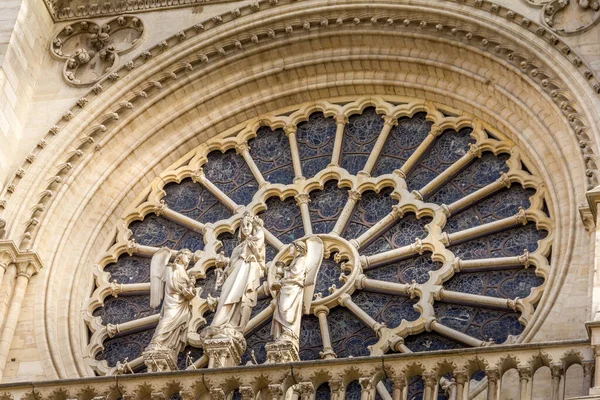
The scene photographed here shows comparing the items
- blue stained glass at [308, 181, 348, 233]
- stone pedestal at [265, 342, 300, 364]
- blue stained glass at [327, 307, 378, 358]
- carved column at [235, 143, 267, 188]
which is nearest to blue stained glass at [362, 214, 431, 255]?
blue stained glass at [308, 181, 348, 233]

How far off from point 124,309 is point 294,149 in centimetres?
280

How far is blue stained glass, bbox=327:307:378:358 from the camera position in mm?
18578

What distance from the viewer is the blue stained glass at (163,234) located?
797 inches

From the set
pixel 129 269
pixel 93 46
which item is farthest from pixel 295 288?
pixel 93 46

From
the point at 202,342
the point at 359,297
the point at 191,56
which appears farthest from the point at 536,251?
the point at 191,56

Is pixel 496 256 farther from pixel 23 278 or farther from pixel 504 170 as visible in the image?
pixel 23 278

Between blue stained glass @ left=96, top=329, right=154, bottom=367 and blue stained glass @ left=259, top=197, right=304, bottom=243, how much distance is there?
1.84 m

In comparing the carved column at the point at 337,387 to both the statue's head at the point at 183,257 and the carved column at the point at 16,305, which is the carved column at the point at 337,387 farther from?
the carved column at the point at 16,305

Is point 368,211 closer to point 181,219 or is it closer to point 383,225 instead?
point 383,225

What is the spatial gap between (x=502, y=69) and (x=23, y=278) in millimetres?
5830

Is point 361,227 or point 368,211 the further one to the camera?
point 368,211

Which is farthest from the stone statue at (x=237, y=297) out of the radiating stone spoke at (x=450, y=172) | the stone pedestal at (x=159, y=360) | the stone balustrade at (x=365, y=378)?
the radiating stone spoke at (x=450, y=172)

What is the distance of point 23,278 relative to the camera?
63.9ft

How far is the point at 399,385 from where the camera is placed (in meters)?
16.1
